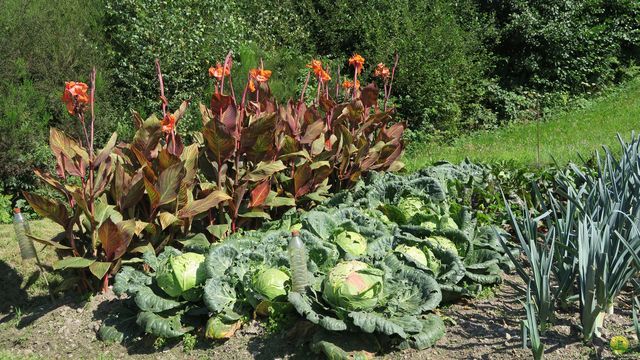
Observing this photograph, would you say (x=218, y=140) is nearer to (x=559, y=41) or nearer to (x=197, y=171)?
(x=197, y=171)

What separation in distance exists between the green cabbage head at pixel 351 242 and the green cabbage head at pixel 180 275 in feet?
2.68

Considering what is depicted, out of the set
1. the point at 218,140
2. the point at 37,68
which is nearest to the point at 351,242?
the point at 218,140

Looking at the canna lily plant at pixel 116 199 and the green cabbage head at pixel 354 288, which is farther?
the canna lily plant at pixel 116 199

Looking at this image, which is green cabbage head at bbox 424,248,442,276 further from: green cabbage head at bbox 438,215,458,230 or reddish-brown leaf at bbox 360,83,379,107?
reddish-brown leaf at bbox 360,83,379,107

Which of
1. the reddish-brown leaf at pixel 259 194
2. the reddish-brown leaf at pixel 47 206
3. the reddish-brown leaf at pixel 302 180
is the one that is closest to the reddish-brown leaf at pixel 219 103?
the reddish-brown leaf at pixel 259 194

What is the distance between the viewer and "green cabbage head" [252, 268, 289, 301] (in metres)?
3.65

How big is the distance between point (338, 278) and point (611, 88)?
11.1 metres

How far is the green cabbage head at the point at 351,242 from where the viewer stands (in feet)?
13.1

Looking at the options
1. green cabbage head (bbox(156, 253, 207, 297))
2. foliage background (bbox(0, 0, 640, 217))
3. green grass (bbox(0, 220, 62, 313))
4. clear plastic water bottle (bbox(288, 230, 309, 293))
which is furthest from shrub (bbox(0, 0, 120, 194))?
clear plastic water bottle (bbox(288, 230, 309, 293))

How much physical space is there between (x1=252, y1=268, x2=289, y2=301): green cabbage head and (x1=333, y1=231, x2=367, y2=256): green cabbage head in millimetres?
445

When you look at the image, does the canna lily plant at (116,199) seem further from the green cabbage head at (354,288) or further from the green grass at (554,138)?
the green grass at (554,138)

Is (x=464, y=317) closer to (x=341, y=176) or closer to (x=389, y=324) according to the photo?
(x=389, y=324)

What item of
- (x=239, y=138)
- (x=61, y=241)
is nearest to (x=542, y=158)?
(x=239, y=138)

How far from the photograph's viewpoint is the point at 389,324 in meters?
3.31
